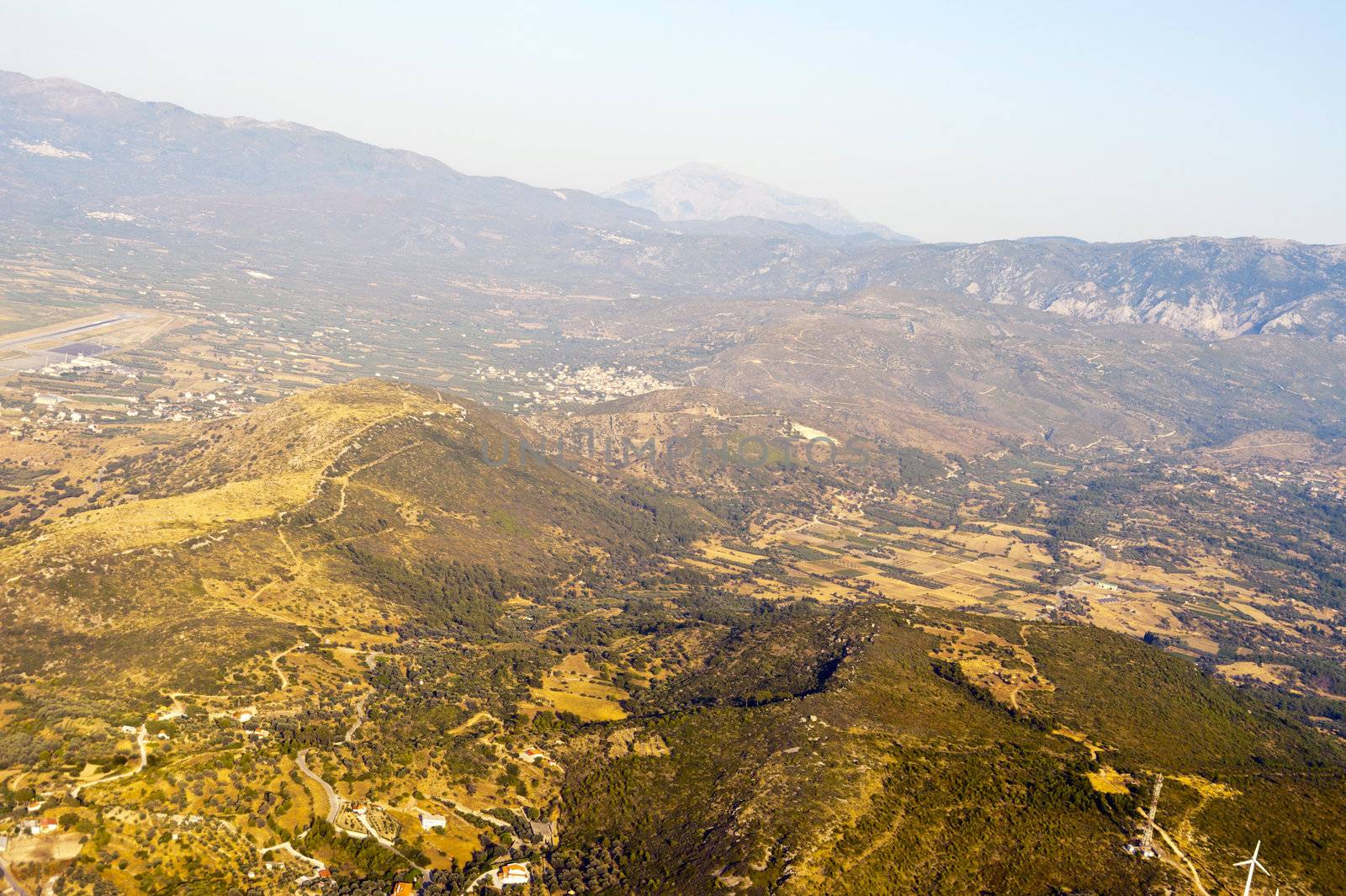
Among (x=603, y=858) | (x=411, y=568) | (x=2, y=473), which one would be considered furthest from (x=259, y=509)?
(x=603, y=858)

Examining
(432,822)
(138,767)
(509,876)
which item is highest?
(138,767)

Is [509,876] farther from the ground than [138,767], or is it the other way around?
[138,767]

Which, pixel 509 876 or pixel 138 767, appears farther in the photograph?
pixel 138 767

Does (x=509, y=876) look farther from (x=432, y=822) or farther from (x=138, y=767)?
(x=138, y=767)

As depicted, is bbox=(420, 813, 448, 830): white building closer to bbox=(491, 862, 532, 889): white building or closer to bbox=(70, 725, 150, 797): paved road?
bbox=(491, 862, 532, 889): white building

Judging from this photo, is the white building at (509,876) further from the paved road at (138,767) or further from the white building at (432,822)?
the paved road at (138,767)

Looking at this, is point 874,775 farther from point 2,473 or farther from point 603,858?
point 2,473

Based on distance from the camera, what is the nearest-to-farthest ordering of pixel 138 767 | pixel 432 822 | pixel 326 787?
pixel 138 767
pixel 432 822
pixel 326 787

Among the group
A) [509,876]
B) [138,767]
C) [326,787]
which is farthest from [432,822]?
[138,767]

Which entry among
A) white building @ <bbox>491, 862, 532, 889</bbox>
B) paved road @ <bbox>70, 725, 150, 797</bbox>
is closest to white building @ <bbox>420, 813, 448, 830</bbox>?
white building @ <bbox>491, 862, 532, 889</bbox>
